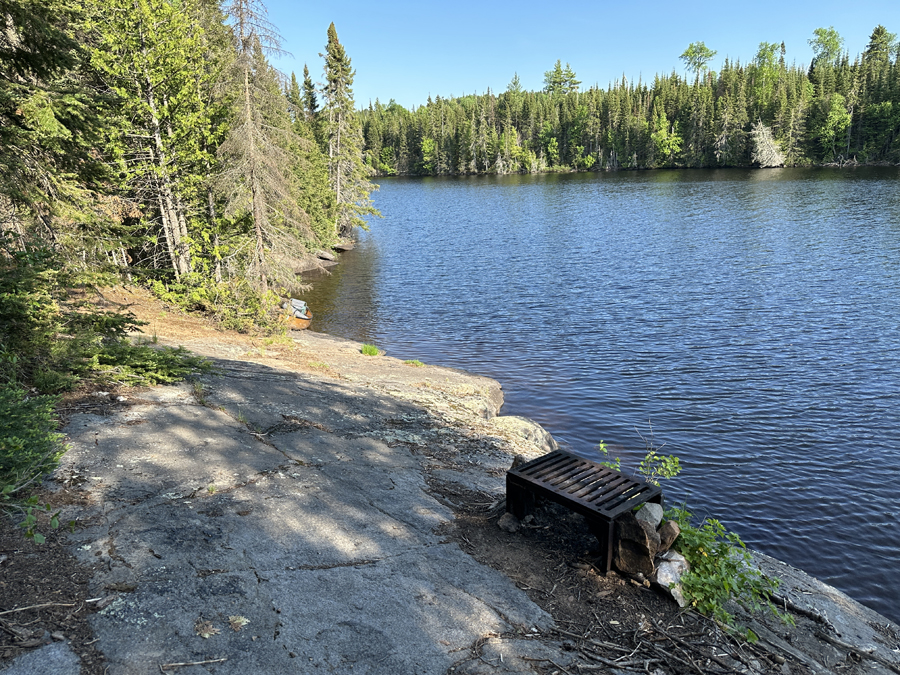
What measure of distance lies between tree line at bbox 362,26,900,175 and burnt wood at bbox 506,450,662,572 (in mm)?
78105

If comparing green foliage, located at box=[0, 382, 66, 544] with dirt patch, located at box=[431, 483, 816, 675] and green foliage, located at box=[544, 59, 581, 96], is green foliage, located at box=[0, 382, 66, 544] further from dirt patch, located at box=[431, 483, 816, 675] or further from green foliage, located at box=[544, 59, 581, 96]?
Answer: green foliage, located at box=[544, 59, 581, 96]

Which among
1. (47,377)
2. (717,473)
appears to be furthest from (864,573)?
(47,377)

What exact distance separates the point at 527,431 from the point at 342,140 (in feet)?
127

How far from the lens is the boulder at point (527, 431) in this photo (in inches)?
491

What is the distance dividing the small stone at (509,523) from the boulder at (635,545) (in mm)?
1322

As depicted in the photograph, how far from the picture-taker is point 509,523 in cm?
679

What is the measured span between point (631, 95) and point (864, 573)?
142198 millimetres

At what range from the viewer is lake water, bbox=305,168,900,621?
11.5m

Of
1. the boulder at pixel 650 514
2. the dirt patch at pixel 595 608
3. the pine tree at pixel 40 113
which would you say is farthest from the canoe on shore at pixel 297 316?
the boulder at pixel 650 514

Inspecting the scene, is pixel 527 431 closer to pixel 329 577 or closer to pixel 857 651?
pixel 857 651

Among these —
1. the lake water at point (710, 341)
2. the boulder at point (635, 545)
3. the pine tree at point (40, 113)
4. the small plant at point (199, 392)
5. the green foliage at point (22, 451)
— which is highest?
the pine tree at point (40, 113)

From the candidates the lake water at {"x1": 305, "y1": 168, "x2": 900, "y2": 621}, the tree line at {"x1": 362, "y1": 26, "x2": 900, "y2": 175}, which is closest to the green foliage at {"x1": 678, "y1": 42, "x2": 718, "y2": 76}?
the tree line at {"x1": 362, "y1": 26, "x2": 900, "y2": 175}

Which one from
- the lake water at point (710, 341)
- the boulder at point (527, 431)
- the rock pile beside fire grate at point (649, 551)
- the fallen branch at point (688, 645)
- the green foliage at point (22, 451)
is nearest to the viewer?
the fallen branch at point (688, 645)

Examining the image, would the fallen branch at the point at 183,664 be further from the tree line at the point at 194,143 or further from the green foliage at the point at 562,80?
the green foliage at the point at 562,80
